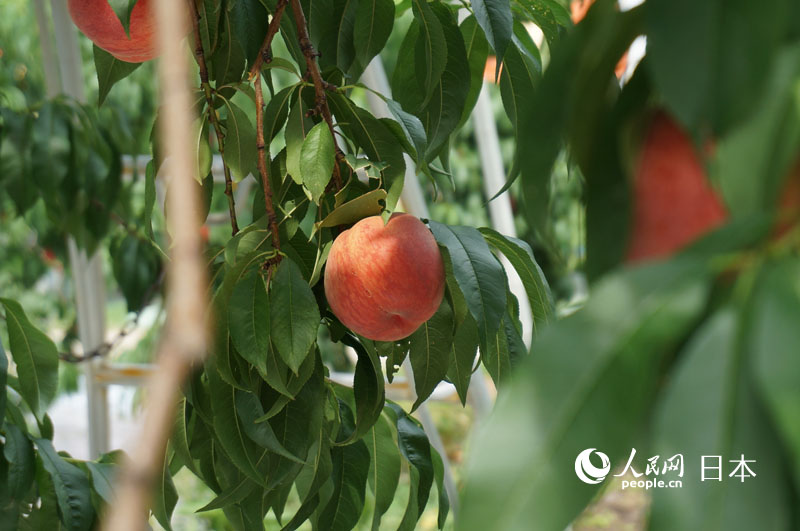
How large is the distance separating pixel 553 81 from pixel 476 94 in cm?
41

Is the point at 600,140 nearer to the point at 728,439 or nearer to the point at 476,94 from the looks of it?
the point at 728,439

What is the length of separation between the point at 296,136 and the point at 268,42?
6cm

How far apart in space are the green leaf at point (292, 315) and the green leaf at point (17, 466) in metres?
0.24

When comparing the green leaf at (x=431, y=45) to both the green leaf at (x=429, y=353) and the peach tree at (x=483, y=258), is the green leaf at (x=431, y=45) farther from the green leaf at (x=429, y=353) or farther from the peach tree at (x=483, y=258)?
the green leaf at (x=429, y=353)

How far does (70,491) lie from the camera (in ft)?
2.02

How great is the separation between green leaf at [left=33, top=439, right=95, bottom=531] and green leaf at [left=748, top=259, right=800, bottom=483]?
1.84ft

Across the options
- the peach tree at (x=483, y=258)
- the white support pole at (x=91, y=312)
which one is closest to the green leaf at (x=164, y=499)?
the peach tree at (x=483, y=258)

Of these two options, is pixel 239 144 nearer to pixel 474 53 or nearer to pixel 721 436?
pixel 474 53

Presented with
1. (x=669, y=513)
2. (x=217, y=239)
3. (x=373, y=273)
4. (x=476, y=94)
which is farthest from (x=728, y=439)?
(x=217, y=239)

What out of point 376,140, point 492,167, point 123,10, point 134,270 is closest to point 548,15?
point 376,140

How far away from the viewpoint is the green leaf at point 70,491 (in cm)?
60

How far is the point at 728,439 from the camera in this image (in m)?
0.15

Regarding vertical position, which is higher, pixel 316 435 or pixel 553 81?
pixel 553 81

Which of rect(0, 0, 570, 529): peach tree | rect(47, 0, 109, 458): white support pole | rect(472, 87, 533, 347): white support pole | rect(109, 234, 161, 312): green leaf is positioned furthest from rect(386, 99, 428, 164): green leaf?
rect(47, 0, 109, 458): white support pole
